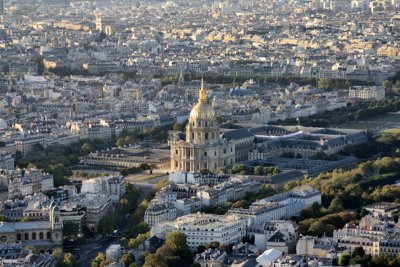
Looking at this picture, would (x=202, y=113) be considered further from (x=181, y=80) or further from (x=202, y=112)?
(x=181, y=80)

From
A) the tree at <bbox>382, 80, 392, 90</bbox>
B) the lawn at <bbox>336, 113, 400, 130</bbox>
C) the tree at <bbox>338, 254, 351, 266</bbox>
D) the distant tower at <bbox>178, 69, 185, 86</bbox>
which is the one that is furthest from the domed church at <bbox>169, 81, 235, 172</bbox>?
the tree at <bbox>382, 80, 392, 90</bbox>

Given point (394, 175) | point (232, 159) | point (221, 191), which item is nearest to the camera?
point (221, 191)

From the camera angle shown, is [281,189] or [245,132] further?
[245,132]

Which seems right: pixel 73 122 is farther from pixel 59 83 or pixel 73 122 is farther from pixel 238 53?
pixel 238 53

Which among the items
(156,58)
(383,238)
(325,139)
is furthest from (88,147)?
(156,58)

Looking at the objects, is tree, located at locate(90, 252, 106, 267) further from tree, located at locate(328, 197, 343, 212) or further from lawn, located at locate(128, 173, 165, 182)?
lawn, located at locate(128, 173, 165, 182)

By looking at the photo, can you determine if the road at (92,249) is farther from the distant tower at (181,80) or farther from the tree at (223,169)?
the distant tower at (181,80)

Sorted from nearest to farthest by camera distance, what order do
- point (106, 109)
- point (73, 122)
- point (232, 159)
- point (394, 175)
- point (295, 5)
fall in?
point (394, 175), point (232, 159), point (73, 122), point (106, 109), point (295, 5)

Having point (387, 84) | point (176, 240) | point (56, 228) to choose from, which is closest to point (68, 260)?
point (176, 240)
